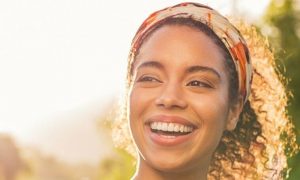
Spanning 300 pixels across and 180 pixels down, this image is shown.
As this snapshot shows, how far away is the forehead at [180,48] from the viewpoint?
288 centimetres

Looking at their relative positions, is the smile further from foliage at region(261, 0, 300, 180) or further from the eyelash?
foliage at region(261, 0, 300, 180)

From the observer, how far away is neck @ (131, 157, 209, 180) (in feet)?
9.48

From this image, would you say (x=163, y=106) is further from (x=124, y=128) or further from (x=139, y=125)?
(x=124, y=128)

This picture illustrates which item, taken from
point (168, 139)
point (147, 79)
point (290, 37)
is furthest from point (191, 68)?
point (290, 37)

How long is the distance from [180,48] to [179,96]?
0.56ft

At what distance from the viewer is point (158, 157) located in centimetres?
282

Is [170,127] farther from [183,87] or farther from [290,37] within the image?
[290,37]

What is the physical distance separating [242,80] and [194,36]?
0.32 metres

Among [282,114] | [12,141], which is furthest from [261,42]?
[12,141]

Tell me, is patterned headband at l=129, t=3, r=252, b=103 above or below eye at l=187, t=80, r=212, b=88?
above

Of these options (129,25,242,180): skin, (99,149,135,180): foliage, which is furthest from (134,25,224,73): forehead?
(99,149,135,180): foliage

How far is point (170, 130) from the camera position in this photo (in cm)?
284

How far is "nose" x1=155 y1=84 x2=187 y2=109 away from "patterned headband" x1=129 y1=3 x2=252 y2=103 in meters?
0.27

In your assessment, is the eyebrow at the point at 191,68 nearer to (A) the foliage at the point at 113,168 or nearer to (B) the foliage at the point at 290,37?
(B) the foliage at the point at 290,37
